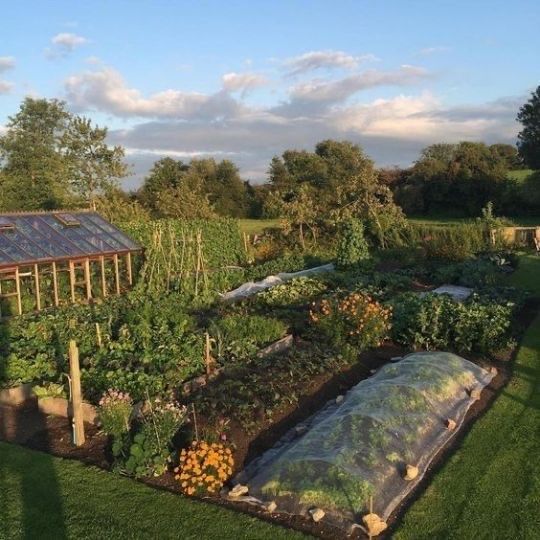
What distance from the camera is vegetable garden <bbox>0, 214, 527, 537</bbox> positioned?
16.9ft

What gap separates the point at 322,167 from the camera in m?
37.3

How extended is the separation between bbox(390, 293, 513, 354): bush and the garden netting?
1.50 meters

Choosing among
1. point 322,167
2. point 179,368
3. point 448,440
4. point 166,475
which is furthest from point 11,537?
point 322,167

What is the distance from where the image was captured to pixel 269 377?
7.49 m

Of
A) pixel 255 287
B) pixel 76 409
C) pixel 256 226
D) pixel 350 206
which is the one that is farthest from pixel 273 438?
pixel 256 226

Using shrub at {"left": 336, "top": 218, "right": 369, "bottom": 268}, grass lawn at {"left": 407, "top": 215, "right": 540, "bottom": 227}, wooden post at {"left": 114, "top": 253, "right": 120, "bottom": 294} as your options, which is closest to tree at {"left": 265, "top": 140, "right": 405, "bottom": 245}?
shrub at {"left": 336, "top": 218, "right": 369, "bottom": 268}

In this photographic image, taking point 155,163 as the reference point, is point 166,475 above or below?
below

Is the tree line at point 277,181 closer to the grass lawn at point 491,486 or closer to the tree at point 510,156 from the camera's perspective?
the tree at point 510,156

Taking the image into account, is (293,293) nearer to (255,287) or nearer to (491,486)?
(255,287)

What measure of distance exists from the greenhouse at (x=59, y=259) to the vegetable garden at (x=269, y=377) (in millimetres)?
1993

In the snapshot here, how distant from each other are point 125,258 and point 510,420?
1222 cm

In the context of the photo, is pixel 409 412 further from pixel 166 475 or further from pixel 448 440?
pixel 166 475

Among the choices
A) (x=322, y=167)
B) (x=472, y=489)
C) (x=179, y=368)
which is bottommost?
(x=472, y=489)

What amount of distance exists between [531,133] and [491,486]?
39277 mm
